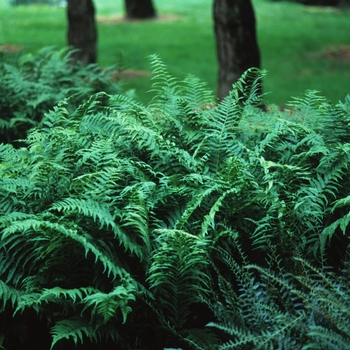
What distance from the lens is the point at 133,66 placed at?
16516 mm

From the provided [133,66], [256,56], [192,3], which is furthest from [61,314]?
[192,3]

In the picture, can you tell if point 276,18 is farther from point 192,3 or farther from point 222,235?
point 222,235

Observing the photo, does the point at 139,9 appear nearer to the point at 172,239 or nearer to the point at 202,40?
the point at 202,40

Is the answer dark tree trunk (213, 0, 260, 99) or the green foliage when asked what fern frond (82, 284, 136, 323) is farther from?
dark tree trunk (213, 0, 260, 99)

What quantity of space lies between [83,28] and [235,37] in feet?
10.7

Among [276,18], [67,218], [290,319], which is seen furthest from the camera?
[276,18]

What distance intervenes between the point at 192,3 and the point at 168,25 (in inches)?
383

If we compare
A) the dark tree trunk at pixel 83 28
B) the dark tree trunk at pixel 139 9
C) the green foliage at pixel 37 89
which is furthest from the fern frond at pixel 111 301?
the dark tree trunk at pixel 139 9

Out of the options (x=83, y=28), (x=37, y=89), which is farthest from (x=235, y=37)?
(x=37, y=89)

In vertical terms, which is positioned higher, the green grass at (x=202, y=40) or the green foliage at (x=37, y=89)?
the green foliage at (x=37, y=89)

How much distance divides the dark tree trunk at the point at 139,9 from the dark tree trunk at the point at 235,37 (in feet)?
50.9

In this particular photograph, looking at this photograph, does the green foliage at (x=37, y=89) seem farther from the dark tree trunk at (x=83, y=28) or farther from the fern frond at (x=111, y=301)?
the fern frond at (x=111, y=301)

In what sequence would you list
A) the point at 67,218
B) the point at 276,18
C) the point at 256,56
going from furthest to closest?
the point at 276,18
the point at 256,56
the point at 67,218

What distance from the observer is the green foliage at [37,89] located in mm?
7543
